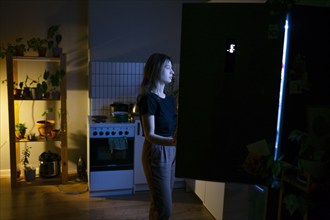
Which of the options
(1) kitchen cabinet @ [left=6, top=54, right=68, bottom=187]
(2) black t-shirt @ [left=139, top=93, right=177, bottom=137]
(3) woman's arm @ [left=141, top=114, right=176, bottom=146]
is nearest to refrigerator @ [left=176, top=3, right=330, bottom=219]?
(3) woman's arm @ [left=141, top=114, right=176, bottom=146]

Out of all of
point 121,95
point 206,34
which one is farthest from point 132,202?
point 206,34

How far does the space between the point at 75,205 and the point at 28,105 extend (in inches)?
56.6

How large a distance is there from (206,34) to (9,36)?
306 centimetres

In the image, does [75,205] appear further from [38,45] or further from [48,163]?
[38,45]

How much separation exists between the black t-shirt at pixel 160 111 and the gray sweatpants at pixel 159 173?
0.37 ft

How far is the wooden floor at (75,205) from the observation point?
118 inches

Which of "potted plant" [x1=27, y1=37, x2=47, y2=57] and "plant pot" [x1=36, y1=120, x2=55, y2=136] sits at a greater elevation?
"potted plant" [x1=27, y1=37, x2=47, y2=57]

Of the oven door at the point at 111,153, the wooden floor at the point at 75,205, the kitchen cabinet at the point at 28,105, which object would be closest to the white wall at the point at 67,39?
the kitchen cabinet at the point at 28,105

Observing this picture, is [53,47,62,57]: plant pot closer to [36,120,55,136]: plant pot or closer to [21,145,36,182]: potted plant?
[36,120,55,136]: plant pot

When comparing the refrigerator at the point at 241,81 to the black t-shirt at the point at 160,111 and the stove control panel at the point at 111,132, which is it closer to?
the black t-shirt at the point at 160,111

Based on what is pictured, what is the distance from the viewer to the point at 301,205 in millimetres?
1527

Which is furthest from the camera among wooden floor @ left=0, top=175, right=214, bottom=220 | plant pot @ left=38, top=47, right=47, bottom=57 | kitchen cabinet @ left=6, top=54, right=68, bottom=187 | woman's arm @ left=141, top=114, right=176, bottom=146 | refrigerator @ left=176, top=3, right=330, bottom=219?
plant pot @ left=38, top=47, right=47, bottom=57

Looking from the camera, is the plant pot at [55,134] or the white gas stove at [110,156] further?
the plant pot at [55,134]

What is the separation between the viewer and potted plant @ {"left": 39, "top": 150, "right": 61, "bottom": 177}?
378 cm
